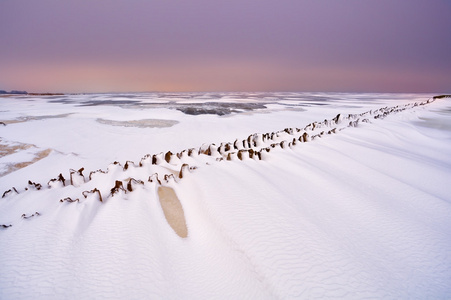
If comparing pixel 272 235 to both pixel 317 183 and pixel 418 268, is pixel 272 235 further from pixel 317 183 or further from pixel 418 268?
pixel 317 183

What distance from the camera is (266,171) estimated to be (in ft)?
9.25

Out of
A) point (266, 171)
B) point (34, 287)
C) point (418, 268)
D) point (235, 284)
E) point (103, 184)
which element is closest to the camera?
point (34, 287)

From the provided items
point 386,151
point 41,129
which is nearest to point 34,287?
point 386,151

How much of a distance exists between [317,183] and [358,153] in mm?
1741

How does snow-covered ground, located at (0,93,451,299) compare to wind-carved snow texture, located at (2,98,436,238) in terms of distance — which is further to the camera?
wind-carved snow texture, located at (2,98,436,238)

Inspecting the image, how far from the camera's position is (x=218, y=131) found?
6906 mm

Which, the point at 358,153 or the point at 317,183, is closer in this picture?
the point at 317,183

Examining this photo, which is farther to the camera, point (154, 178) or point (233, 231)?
point (154, 178)

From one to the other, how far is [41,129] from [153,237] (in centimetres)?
681

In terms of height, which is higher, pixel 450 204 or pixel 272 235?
pixel 272 235

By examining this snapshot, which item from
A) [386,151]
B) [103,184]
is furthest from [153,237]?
[386,151]

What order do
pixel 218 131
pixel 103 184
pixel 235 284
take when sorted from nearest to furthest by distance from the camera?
pixel 235 284 → pixel 103 184 → pixel 218 131

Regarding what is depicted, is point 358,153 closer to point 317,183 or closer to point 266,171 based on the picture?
point 317,183

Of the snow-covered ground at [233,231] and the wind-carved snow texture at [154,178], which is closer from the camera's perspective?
the snow-covered ground at [233,231]
